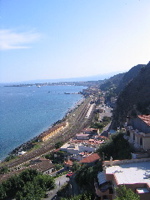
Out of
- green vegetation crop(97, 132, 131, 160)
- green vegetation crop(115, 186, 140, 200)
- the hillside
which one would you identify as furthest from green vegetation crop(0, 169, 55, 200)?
the hillside

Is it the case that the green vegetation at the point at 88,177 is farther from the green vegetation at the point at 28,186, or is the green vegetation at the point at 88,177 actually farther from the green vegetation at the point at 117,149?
the green vegetation at the point at 28,186

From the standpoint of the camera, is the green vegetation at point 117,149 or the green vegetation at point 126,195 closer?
the green vegetation at point 126,195

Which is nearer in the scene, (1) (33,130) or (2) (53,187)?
(2) (53,187)

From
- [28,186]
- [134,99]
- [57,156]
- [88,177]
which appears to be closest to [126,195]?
[88,177]

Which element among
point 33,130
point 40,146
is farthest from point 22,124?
point 40,146

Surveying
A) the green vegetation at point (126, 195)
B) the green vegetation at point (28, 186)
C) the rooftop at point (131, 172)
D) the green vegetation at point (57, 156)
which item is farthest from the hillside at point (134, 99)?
the green vegetation at point (126, 195)

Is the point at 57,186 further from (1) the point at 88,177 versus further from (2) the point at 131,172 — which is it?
(2) the point at 131,172

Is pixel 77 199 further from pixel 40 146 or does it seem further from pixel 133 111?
pixel 40 146
